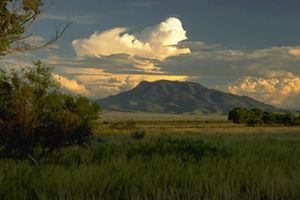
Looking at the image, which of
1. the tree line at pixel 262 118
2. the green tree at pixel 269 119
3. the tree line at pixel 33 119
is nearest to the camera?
the tree line at pixel 33 119

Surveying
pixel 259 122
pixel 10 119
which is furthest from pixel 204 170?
pixel 259 122

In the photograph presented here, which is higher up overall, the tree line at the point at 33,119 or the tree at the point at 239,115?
the tree line at the point at 33,119

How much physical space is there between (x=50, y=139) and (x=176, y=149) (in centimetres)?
687

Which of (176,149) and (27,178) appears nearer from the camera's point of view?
(27,178)

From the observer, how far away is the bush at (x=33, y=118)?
18.3 metres

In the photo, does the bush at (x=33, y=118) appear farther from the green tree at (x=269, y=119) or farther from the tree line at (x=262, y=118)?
the green tree at (x=269, y=119)

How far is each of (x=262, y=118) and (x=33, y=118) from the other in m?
134

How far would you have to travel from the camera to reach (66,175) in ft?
29.0

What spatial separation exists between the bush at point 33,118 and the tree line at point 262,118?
122m

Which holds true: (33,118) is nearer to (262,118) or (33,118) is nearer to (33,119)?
(33,119)

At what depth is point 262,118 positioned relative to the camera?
147 meters

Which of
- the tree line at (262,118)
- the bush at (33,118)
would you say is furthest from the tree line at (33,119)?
the tree line at (262,118)

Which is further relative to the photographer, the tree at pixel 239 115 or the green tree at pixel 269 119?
the tree at pixel 239 115

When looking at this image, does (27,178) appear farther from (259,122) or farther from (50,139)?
(259,122)
